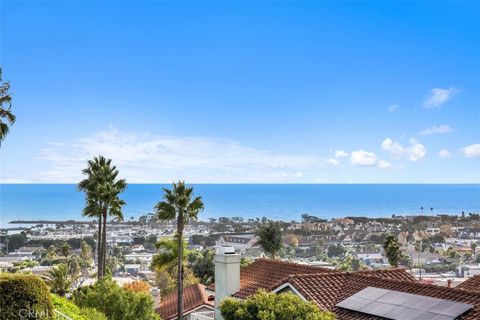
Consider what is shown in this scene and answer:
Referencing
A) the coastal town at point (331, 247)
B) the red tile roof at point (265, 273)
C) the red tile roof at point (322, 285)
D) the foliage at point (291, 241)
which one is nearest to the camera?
the red tile roof at point (322, 285)

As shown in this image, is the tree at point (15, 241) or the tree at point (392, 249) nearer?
the tree at point (392, 249)

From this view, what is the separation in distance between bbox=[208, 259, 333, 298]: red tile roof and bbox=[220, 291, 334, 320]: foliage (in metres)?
6.23

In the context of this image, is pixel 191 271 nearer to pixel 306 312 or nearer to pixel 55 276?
pixel 55 276

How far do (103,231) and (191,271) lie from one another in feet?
57.1

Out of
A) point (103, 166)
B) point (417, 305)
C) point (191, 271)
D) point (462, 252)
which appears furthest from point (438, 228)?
point (417, 305)

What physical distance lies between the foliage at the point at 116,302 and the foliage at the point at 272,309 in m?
10.1

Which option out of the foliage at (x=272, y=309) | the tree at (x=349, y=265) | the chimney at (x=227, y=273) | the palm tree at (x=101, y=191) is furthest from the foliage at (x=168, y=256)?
the tree at (x=349, y=265)

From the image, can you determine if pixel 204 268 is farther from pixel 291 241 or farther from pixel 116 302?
pixel 291 241

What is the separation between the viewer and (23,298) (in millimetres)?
12734

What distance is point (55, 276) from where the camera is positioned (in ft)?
92.5

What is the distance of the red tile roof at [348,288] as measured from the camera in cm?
1750

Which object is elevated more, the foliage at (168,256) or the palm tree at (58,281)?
the foliage at (168,256)

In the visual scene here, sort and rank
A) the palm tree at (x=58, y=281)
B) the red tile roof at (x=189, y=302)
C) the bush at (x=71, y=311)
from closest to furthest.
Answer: the bush at (x=71, y=311)
the palm tree at (x=58, y=281)
the red tile roof at (x=189, y=302)

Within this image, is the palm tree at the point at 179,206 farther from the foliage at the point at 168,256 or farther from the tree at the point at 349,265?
the tree at the point at 349,265
